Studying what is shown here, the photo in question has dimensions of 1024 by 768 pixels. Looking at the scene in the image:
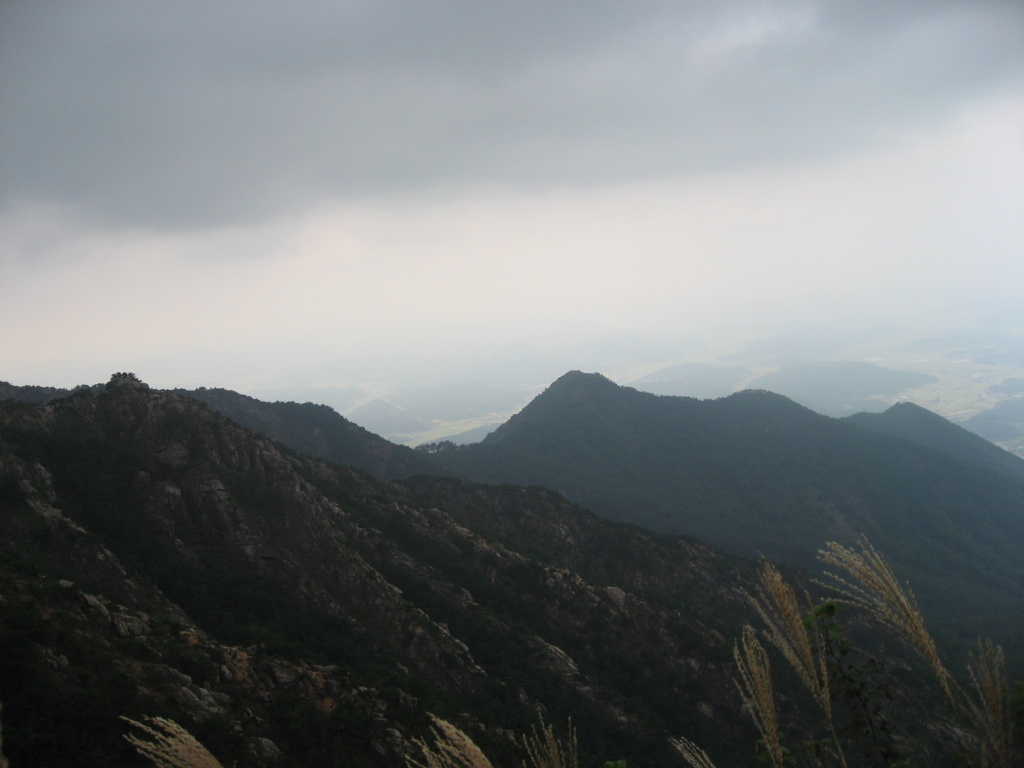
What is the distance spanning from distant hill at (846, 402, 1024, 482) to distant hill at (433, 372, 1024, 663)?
56.0 inches

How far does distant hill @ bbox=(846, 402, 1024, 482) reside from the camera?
414 feet

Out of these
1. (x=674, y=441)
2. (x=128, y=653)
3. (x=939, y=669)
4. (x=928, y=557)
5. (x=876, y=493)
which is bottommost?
(x=928, y=557)

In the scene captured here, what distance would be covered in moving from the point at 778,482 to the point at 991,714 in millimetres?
109639

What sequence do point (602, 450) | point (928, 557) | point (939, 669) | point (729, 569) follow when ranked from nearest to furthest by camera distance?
point (939, 669) < point (729, 569) < point (928, 557) < point (602, 450)

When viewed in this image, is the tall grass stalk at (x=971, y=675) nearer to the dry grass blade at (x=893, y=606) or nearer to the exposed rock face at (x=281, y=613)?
the dry grass blade at (x=893, y=606)

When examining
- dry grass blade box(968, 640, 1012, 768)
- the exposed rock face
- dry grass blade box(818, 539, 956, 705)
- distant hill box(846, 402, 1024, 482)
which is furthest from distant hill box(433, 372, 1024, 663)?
dry grass blade box(818, 539, 956, 705)

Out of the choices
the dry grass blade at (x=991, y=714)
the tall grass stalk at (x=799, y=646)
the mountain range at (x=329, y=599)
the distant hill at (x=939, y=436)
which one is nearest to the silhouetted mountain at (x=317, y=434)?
the mountain range at (x=329, y=599)

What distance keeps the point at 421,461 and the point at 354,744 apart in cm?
6521

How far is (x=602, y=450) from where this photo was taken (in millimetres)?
112625

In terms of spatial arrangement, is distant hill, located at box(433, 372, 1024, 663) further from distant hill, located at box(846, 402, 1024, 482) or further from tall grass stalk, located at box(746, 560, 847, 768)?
tall grass stalk, located at box(746, 560, 847, 768)

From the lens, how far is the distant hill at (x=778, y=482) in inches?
3317

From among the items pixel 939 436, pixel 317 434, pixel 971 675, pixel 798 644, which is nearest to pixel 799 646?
pixel 798 644

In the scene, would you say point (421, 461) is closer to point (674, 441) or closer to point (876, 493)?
point (674, 441)

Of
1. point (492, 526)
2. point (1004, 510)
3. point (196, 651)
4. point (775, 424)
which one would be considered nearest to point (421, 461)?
point (492, 526)
